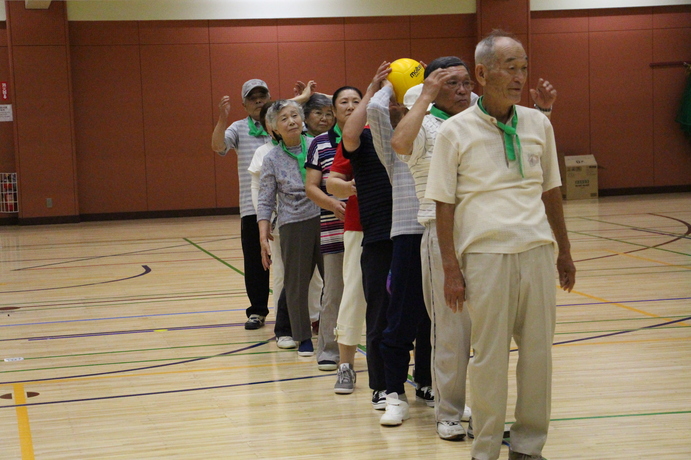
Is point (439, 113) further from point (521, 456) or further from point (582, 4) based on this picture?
point (582, 4)

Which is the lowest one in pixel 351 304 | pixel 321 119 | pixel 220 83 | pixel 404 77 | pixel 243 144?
pixel 351 304

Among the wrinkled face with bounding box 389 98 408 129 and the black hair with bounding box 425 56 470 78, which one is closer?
the black hair with bounding box 425 56 470 78

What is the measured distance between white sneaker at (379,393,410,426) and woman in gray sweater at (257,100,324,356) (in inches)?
53.2

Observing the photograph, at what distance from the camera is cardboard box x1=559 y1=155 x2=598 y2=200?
1470 cm

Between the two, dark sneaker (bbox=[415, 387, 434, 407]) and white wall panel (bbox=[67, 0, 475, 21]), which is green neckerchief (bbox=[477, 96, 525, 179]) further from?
white wall panel (bbox=[67, 0, 475, 21])

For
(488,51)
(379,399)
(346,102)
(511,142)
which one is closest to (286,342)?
(379,399)

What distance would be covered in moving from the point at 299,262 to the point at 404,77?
5.42 feet

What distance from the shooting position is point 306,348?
4.89 meters

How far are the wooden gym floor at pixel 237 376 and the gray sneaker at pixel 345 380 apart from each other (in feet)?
0.14

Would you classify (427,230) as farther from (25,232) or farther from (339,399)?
(25,232)

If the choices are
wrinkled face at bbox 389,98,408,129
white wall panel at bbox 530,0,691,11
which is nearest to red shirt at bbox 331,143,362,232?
wrinkled face at bbox 389,98,408,129

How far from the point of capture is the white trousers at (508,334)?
9.06 ft

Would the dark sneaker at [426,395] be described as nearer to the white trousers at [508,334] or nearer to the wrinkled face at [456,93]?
the white trousers at [508,334]

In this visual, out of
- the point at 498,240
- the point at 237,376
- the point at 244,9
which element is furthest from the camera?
the point at 244,9
